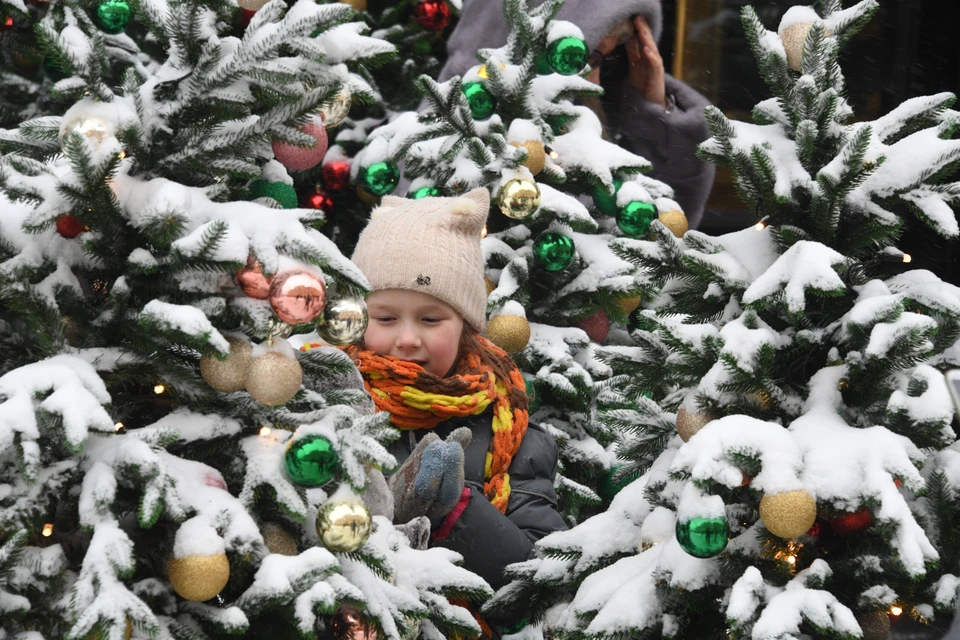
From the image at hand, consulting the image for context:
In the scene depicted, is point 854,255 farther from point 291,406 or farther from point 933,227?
point 291,406

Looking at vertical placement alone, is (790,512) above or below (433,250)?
above

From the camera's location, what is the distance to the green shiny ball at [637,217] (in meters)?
3.57

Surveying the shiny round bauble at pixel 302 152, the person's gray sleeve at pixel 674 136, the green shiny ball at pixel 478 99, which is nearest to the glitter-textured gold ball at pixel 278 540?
the shiny round bauble at pixel 302 152

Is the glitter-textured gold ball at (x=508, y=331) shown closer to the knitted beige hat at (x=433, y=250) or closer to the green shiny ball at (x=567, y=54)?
the knitted beige hat at (x=433, y=250)

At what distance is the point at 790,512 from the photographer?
6.44 feet

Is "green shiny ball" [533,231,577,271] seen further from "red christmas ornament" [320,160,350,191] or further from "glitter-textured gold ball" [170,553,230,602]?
"glitter-textured gold ball" [170,553,230,602]

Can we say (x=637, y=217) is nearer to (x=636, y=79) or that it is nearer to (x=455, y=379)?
(x=455, y=379)

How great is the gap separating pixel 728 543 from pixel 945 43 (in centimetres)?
411

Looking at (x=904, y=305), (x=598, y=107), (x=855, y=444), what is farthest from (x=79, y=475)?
(x=598, y=107)

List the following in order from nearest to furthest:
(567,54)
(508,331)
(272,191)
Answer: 1. (272,191)
2. (508,331)
3. (567,54)

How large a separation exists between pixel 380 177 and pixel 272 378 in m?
2.03

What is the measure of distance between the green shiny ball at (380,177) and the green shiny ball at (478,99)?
39 centimetres

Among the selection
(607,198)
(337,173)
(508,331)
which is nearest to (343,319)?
(508,331)

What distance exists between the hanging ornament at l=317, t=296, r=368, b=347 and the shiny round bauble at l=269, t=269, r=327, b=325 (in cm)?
11
